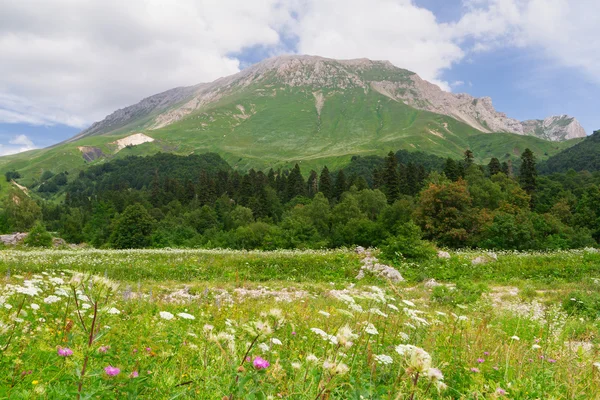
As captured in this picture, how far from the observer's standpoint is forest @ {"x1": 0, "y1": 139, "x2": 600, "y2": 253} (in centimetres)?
4159

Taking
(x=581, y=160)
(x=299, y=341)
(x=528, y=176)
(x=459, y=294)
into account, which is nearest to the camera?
(x=299, y=341)

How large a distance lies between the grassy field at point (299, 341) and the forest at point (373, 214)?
1633cm

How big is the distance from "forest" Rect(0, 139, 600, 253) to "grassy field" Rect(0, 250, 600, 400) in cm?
1633

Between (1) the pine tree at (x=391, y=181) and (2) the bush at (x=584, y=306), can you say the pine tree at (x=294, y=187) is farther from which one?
(2) the bush at (x=584, y=306)

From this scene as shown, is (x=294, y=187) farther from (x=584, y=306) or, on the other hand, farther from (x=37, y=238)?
(x=584, y=306)

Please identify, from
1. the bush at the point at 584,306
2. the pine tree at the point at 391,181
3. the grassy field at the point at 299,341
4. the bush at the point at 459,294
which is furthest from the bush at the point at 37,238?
the bush at the point at 584,306

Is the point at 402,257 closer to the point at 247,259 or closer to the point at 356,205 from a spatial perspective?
the point at 247,259

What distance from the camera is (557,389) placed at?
3.58 metres

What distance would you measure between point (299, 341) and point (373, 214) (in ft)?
210

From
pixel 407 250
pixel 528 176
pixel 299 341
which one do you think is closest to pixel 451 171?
pixel 528 176

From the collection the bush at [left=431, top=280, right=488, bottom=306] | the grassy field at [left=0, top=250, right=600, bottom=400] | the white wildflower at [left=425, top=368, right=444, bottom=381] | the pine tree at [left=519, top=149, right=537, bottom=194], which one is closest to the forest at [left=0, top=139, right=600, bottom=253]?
the pine tree at [left=519, top=149, right=537, bottom=194]

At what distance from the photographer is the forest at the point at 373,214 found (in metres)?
41.6

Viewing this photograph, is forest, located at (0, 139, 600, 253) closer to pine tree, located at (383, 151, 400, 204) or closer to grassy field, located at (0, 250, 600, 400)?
pine tree, located at (383, 151, 400, 204)

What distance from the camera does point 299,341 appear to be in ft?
18.0
